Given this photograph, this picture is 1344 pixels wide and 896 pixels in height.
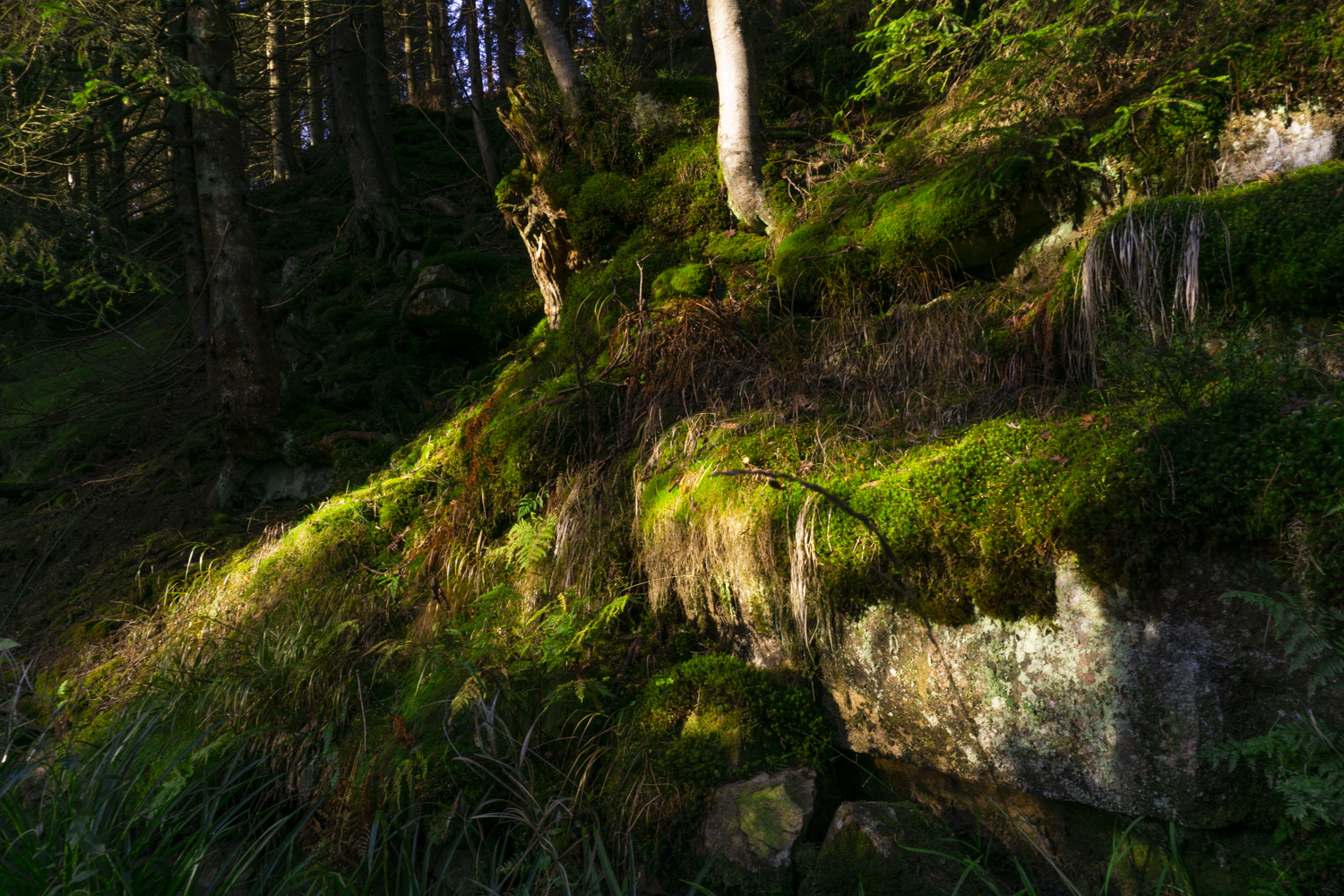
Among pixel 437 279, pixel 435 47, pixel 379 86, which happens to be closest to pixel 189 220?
pixel 437 279

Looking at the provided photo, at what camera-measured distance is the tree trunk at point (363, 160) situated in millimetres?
8984

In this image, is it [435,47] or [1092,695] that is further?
[435,47]

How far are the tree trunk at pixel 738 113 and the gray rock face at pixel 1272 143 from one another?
2.52 m

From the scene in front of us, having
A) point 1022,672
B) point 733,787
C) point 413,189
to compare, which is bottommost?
point 733,787

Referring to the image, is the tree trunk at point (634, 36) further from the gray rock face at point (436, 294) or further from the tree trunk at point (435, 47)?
the tree trunk at point (435, 47)

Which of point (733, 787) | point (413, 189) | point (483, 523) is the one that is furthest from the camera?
point (413, 189)

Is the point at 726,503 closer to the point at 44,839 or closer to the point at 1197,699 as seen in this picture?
the point at 1197,699

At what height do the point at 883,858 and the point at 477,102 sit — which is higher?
the point at 477,102

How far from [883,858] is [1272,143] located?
11.3 feet

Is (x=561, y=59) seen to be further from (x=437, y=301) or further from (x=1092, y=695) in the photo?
(x=1092, y=695)

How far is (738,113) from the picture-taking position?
185 inches

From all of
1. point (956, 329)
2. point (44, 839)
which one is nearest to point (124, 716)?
point (44, 839)

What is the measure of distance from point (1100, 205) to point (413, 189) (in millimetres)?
11440

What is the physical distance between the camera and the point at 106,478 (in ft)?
22.2
